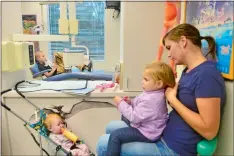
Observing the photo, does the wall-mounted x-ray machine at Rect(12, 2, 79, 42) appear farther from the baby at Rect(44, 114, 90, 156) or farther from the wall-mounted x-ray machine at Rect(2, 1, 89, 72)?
the baby at Rect(44, 114, 90, 156)

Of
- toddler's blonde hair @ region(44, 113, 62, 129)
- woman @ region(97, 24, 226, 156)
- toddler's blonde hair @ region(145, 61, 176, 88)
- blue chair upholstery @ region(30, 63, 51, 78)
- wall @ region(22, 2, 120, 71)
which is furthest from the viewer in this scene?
wall @ region(22, 2, 120, 71)

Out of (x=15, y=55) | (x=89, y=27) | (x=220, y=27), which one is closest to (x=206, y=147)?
(x=220, y=27)

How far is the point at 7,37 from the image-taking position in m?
2.15

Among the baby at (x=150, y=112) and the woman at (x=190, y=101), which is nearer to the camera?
the woman at (x=190, y=101)

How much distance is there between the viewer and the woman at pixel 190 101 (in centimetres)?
106

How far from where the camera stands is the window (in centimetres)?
410

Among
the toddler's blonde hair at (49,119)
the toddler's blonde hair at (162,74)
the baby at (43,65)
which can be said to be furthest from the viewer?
the baby at (43,65)

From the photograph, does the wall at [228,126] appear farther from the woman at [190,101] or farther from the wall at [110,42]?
the wall at [110,42]

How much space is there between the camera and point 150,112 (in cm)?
129

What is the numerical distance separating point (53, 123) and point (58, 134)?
101mm

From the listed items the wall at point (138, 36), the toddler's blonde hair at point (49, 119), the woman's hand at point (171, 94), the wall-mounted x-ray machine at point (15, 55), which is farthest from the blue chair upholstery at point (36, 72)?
the woman's hand at point (171, 94)

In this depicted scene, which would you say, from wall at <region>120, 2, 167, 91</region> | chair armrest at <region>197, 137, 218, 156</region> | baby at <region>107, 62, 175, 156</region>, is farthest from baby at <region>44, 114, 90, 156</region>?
chair armrest at <region>197, 137, 218, 156</region>

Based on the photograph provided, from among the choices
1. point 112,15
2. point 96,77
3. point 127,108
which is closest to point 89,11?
point 112,15

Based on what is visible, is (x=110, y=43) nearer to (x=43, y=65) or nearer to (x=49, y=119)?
(x=43, y=65)
